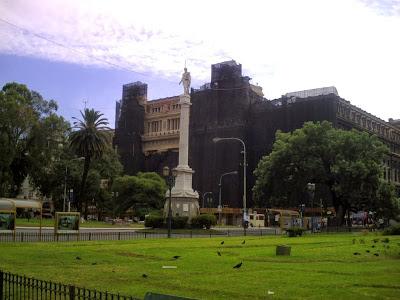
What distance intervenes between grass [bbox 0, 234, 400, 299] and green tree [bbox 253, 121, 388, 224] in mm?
35459

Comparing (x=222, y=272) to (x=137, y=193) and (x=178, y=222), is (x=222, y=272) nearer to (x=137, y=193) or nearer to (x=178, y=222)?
(x=178, y=222)

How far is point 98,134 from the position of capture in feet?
232

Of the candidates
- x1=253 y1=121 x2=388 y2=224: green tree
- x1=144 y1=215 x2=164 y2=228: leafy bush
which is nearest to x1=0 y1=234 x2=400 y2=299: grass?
x1=144 y1=215 x2=164 y2=228: leafy bush

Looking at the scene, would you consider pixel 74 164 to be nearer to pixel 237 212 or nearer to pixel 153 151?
pixel 237 212

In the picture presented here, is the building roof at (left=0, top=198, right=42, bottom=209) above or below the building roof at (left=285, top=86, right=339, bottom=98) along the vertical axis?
below

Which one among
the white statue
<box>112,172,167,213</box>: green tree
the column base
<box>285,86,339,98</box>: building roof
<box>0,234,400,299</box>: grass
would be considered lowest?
<box>0,234,400,299</box>: grass

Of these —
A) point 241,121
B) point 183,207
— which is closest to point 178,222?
point 183,207

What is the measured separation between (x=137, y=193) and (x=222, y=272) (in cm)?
7932

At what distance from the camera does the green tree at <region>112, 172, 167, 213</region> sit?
95.2m

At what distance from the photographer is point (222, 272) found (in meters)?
16.7

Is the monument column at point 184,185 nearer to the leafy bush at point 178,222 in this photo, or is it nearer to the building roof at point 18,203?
the leafy bush at point 178,222

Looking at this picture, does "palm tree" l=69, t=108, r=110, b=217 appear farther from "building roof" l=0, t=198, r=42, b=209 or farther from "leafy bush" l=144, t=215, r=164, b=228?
"building roof" l=0, t=198, r=42, b=209

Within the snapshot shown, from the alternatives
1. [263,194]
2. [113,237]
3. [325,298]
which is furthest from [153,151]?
[325,298]

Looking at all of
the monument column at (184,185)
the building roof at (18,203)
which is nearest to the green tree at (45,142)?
the monument column at (184,185)
